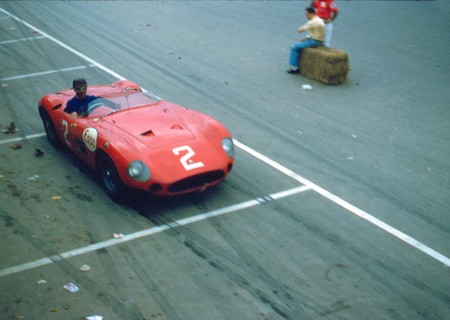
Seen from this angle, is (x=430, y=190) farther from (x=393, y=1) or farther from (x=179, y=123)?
(x=393, y=1)

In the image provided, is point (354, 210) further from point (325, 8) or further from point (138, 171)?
point (325, 8)

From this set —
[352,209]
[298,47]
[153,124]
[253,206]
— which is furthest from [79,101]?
[298,47]

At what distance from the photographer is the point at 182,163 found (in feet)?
22.4

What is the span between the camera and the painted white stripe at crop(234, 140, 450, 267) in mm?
6406

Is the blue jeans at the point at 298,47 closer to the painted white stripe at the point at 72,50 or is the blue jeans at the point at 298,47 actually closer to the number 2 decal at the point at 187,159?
the painted white stripe at the point at 72,50


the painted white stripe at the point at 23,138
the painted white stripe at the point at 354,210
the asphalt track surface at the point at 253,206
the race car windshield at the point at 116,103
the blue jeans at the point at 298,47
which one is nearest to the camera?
the asphalt track surface at the point at 253,206

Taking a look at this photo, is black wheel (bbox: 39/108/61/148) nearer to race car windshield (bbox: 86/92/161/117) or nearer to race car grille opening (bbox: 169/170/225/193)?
race car windshield (bbox: 86/92/161/117)

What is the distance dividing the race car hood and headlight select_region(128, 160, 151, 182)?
14.2 inches

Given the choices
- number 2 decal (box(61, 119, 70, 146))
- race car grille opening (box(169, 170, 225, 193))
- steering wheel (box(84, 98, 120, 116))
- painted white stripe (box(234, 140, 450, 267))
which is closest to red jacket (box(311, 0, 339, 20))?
painted white stripe (box(234, 140, 450, 267))

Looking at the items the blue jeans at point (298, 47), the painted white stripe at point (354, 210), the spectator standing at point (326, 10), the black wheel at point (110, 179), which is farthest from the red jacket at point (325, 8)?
the black wheel at point (110, 179)

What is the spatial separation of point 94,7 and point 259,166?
1363 cm

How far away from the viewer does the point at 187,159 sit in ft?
22.6

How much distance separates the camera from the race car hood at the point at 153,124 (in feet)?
23.4

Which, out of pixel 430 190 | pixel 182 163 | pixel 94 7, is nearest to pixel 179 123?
pixel 182 163
